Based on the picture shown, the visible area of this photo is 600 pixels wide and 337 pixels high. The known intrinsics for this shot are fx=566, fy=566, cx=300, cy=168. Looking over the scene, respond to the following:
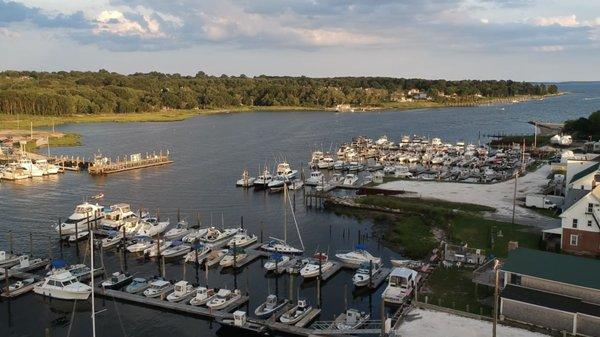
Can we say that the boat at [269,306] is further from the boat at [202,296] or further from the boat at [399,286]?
the boat at [399,286]

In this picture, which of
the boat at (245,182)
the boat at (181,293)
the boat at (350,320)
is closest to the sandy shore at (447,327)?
the boat at (350,320)

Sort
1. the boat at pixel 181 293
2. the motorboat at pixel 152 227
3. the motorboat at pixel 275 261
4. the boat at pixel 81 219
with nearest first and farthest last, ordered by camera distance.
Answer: the boat at pixel 181 293
the motorboat at pixel 275 261
the motorboat at pixel 152 227
the boat at pixel 81 219

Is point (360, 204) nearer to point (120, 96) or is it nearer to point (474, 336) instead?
point (474, 336)

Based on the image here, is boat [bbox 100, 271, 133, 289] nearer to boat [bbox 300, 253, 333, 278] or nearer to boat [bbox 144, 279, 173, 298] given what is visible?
boat [bbox 144, 279, 173, 298]

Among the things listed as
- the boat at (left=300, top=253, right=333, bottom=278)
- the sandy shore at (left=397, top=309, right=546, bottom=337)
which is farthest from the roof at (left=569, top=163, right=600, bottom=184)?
the sandy shore at (left=397, top=309, right=546, bottom=337)

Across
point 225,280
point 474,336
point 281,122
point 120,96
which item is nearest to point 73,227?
point 225,280
